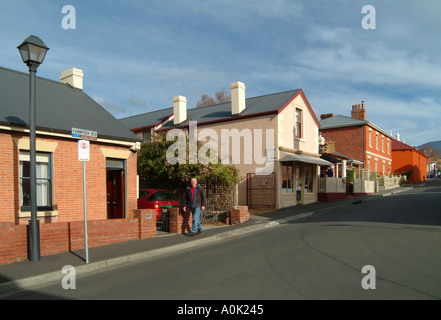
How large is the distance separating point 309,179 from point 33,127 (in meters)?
16.6

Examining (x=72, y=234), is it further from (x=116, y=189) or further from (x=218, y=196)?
(x=218, y=196)

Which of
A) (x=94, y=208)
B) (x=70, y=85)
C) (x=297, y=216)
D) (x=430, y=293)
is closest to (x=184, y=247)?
(x=94, y=208)

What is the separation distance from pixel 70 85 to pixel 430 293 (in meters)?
13.5

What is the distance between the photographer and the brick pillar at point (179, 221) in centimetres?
1165

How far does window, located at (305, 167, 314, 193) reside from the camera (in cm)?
2145

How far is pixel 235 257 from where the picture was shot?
7.92 meters

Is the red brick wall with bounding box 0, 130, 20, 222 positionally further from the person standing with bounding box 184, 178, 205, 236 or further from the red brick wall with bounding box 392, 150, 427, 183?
the red brick wall with bounding box 392, 150, 427, 183

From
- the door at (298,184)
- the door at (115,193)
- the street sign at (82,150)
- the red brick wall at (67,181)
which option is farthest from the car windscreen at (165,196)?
the door at (298,184)

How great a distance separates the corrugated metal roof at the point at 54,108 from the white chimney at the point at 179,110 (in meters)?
9.86

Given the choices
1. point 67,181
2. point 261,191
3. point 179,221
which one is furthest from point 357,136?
point 67,181

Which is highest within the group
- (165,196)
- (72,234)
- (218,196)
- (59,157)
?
(59,157)

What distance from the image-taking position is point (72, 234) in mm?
8984

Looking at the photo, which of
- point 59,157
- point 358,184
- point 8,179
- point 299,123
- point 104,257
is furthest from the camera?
point 358,184
